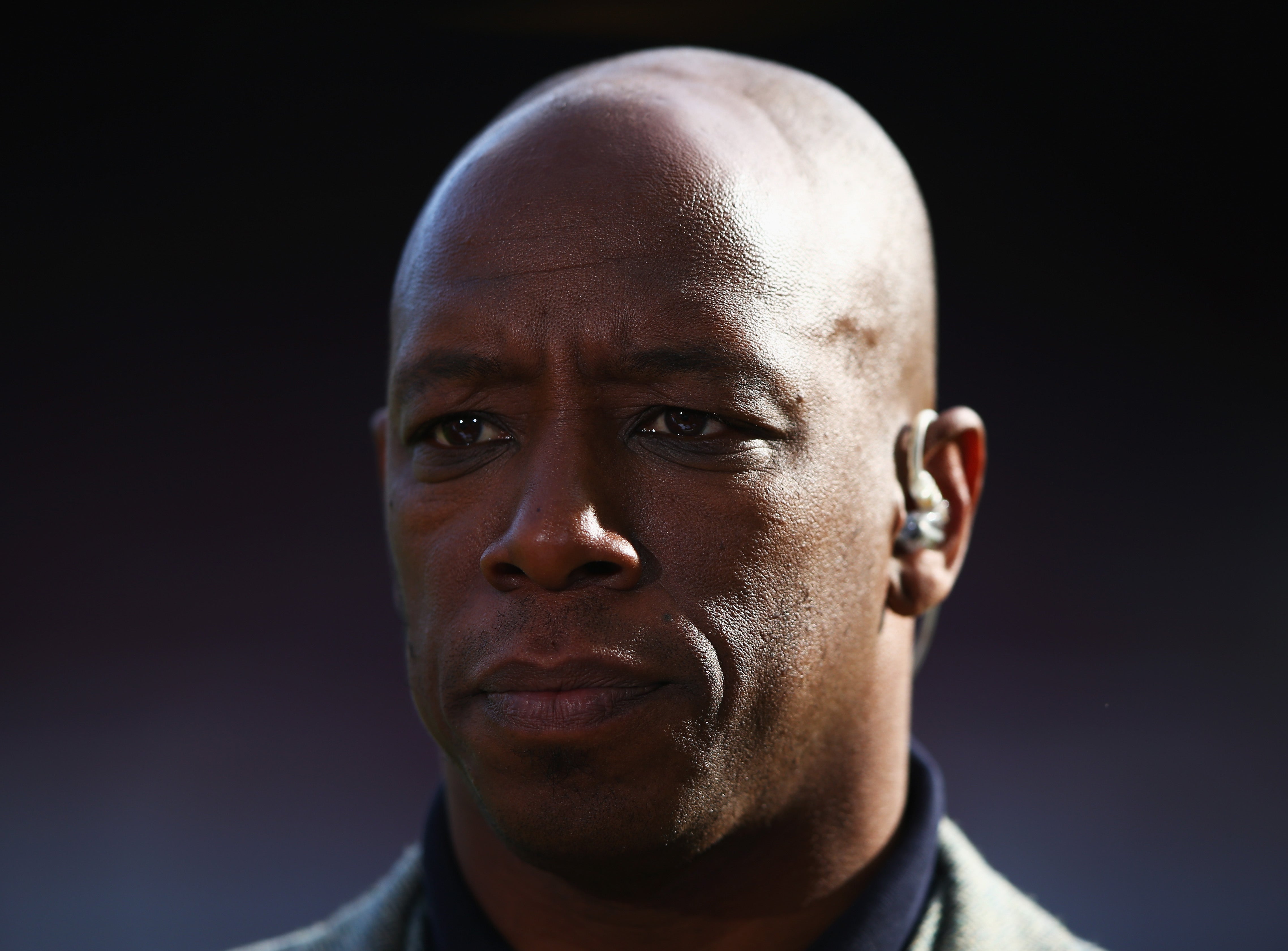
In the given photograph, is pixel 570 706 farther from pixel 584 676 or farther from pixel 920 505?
pixel 920 505

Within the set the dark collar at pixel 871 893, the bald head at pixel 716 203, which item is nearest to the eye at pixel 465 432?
the bald head at pixel 716 203

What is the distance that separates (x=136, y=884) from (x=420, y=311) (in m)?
2.03

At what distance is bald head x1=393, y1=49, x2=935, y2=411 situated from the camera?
1352 mm

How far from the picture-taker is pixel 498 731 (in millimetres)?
1269


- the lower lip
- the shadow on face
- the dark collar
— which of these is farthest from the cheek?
the dark collar

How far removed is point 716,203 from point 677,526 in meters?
0.37

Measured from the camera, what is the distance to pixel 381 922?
1674 mm

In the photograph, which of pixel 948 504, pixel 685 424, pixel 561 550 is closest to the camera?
pixel 561 550

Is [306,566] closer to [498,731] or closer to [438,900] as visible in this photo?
[438,900]

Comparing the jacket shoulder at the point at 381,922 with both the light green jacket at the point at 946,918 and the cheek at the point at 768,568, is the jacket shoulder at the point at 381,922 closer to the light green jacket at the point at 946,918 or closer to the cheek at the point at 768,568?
the light green jacket at the point at 946,918

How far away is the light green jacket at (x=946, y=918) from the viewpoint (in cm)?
150

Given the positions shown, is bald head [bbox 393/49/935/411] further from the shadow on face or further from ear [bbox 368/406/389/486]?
ear [bbox 368/406/389/486]

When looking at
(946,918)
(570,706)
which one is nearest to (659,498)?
(570,706)

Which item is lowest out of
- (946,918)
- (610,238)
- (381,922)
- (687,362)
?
(381,922)
